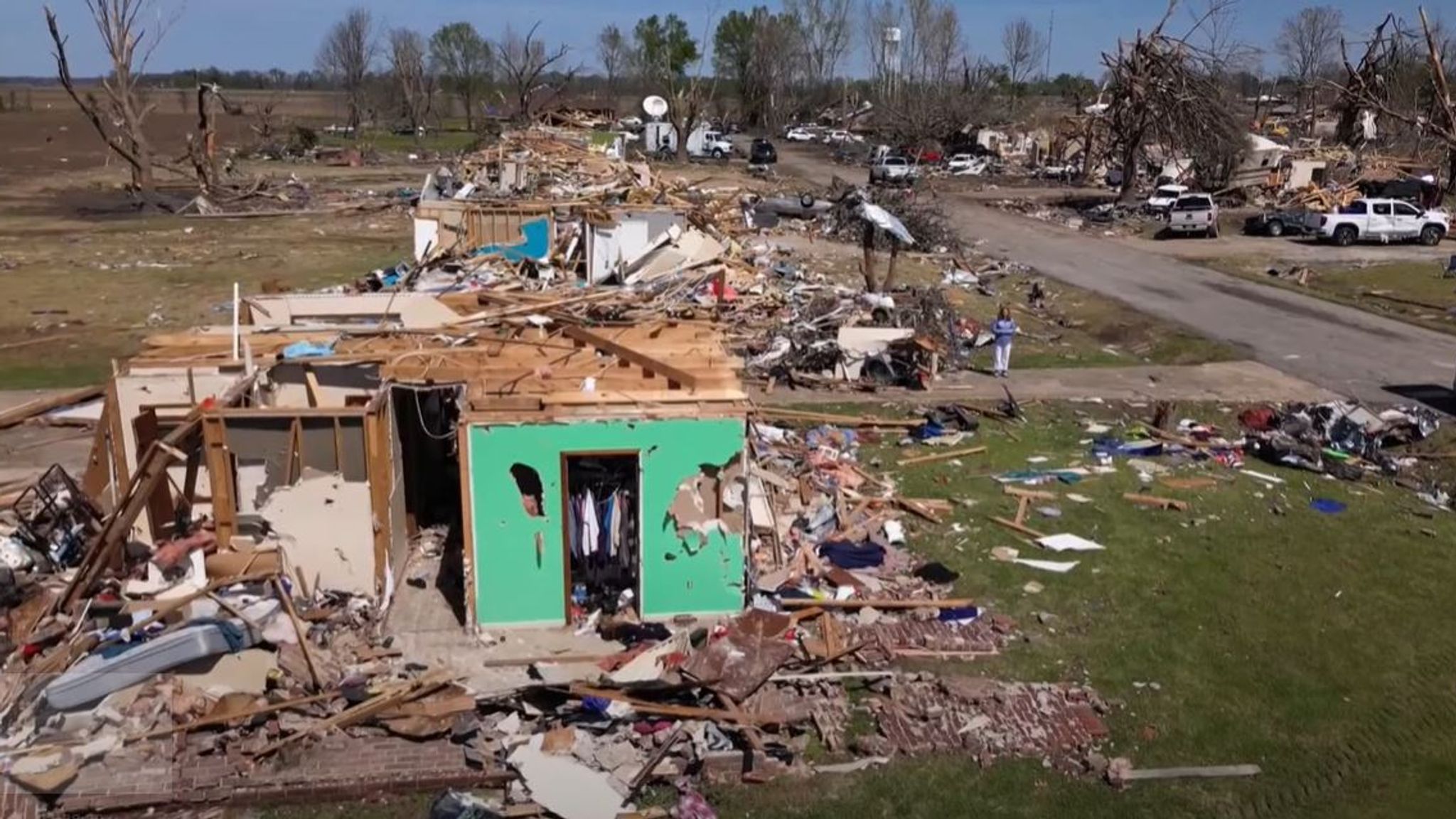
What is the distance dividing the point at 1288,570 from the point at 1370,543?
1.61 meters

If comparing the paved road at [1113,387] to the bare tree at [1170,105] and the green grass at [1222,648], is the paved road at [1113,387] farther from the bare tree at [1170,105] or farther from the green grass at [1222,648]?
the bare tree at [1170,105]

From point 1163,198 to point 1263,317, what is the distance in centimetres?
2069

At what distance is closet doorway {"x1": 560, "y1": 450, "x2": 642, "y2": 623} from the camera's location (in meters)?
10.3

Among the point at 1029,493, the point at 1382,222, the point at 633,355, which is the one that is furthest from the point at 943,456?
the point at 1382,222

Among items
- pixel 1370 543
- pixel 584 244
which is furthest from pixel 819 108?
pixel 1370 543

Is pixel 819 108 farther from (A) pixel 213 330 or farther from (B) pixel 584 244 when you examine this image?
(A) pixel 213 330

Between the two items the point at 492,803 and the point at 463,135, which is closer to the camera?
the point at 492,803

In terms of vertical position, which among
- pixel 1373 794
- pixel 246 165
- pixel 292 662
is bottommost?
pixel 1373 794

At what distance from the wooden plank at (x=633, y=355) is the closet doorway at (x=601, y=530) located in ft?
3.18

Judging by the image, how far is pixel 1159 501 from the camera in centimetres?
1399

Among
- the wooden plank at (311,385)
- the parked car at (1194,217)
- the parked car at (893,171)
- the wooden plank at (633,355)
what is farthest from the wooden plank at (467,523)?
the parked car at (1194,217)

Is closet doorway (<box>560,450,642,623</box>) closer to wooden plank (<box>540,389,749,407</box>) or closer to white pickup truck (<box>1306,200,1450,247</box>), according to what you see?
wooden plank (<box>540,389,749,407</box>)

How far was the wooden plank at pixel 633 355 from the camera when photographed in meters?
10.6

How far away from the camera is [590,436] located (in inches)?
388
